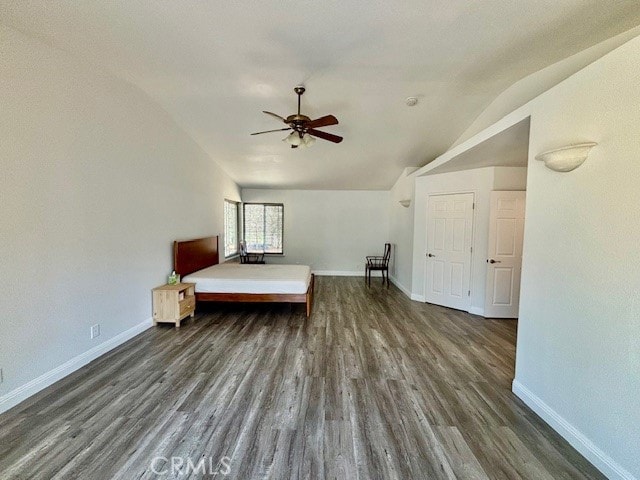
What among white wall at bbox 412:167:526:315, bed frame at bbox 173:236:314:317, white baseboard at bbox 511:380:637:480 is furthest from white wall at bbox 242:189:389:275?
white baseboard at bbox 511:380:637:480

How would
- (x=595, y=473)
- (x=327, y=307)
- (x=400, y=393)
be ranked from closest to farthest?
(x=595, y=473)
(x=400, y=393)
(x=327, y=307)

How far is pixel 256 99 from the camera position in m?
3.65

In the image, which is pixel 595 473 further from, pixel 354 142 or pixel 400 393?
pixel 354 142

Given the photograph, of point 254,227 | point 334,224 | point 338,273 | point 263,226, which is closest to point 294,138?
point 334,224

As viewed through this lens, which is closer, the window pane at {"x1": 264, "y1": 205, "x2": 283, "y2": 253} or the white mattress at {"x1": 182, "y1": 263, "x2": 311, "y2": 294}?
the white mattress at {"x1": 182, "y1": 263, "x2": 311, "y2": 294}

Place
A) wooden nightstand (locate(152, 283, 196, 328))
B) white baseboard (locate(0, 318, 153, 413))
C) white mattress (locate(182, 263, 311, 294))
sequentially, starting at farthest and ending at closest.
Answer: white mattress (locate(182, 263, 311, 294)), wooden nightstand (locate(152, 283, 196, 328)), white baseboard (locate(0, 318, 153, 413))

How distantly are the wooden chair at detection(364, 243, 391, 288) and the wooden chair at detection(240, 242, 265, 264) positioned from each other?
8.97ft

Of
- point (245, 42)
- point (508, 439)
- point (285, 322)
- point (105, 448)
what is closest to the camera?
point (105, 448)

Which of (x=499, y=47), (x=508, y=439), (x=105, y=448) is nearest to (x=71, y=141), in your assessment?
(x=105, y=448)

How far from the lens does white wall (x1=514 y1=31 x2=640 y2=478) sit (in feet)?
5.04

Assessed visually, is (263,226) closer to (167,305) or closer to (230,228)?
(230,228)

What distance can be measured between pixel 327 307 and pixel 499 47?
407 cm

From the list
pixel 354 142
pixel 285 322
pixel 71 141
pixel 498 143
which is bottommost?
pixel 285 322

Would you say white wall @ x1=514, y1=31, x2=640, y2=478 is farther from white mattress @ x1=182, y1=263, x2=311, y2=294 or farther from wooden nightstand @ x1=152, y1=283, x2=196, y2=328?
wooden nightstand @ x1=152, y1=283, x2=196, y2=328
